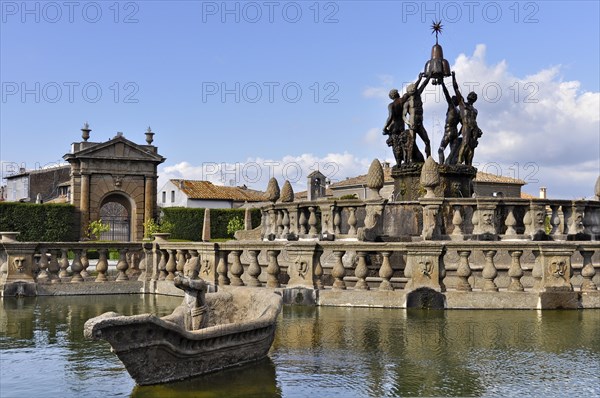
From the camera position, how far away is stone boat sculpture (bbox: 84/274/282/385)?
6.16 m

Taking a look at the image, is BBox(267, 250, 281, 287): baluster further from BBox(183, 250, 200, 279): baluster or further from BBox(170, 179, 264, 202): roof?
BBox(170, 179, 264, 202): roof

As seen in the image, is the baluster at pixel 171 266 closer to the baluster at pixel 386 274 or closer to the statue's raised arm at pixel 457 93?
the baluster at pixel 386 274

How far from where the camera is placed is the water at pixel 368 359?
649 cm

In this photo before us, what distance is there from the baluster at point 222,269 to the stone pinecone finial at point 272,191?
6.58 metres

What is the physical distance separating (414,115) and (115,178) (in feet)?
116

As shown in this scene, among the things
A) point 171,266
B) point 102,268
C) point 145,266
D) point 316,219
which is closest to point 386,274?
point 316,219

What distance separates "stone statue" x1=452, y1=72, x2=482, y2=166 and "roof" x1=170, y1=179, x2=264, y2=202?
49.8 metres

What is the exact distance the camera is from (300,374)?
708cm

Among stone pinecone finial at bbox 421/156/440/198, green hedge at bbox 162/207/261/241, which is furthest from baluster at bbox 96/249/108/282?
green hedge at bbox 162/207/261/241

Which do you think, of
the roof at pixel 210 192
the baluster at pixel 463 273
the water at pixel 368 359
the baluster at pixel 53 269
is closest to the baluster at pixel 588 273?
the water at pixel 368 359

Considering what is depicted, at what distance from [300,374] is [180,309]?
1.57 metres

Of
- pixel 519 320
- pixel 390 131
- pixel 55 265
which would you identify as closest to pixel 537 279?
pixel 519 320

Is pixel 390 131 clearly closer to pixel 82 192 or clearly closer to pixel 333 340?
pixel 333 340

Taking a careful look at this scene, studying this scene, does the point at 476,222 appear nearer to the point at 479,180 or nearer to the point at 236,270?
the point at 236,270
